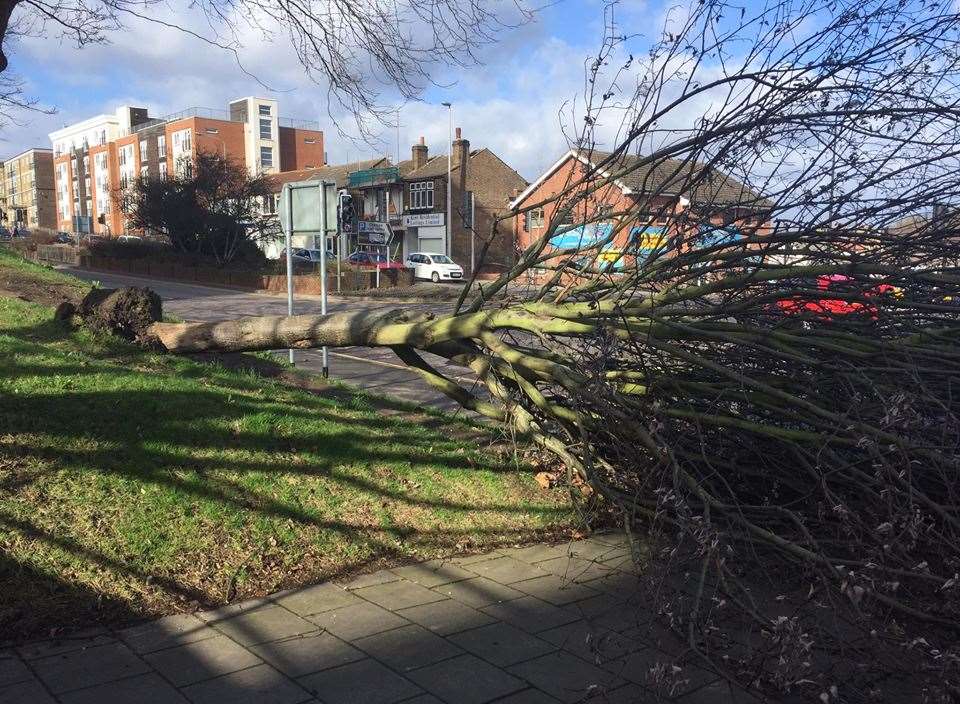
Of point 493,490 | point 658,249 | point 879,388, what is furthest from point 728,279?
point 493,490

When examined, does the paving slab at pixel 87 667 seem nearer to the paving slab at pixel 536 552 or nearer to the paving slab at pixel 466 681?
the paving slab at pixel 466 681

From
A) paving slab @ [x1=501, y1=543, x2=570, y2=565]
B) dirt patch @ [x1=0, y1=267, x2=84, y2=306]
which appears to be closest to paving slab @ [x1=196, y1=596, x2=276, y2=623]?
paving slab @ [x1=501, y1=543, x2=570, y2=565]

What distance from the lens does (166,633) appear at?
12.4 feet

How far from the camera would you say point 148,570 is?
4156 millimetres

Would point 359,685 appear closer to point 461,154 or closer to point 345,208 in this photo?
point 345,208

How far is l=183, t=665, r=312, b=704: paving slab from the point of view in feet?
10.6

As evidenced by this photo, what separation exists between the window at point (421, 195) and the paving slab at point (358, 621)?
52.2m

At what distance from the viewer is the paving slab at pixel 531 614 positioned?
4.11 m

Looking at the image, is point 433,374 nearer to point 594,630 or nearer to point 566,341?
point 566,341

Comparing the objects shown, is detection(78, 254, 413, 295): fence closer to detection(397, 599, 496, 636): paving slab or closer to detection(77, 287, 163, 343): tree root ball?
detection(77, 287, 163, 343): tree root ball

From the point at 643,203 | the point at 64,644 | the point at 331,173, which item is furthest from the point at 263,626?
the point at 331,173

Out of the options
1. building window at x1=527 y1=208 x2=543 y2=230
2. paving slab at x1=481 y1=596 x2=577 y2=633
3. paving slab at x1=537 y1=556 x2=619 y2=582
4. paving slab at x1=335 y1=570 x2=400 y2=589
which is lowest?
paving slab at x1=537 y1=556 x2=619 y2=582

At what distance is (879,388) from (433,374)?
3.41m

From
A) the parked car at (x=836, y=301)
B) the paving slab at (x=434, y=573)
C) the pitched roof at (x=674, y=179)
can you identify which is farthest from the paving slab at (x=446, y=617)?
the pitched roof at (x=674, y=179)
